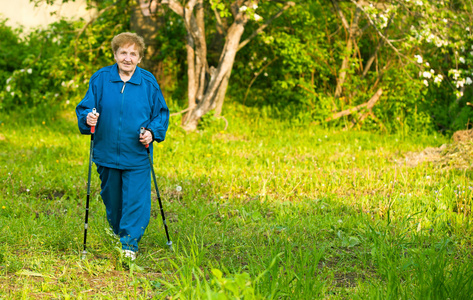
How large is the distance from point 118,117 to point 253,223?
60.4 inches

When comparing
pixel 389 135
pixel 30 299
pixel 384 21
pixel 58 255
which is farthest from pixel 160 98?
pixel 389 135

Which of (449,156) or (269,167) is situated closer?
(269,167)

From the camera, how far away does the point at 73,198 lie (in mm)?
5230

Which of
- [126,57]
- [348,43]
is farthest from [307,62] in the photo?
[126,57]

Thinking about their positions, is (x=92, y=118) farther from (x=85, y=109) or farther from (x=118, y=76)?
(x=118, y=76)

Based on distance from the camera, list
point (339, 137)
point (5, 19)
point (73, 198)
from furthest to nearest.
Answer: point (5, 19), point (339, 137), point (73, 198)

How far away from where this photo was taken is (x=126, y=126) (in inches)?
142

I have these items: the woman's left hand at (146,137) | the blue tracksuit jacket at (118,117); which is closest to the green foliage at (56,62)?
the blue tracksuit jacket at (118,117)

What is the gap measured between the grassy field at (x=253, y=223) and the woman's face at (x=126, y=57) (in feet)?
3.89

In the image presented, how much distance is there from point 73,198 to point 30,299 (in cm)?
226

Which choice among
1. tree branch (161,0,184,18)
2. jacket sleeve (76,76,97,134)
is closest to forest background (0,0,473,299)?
tree branch (161,0,184,18)

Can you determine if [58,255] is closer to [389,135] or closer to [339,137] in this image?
[339,137]

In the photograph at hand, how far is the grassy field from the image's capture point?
316cm

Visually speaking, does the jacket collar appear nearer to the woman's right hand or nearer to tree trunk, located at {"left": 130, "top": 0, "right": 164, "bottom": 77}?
the woman's right hand
